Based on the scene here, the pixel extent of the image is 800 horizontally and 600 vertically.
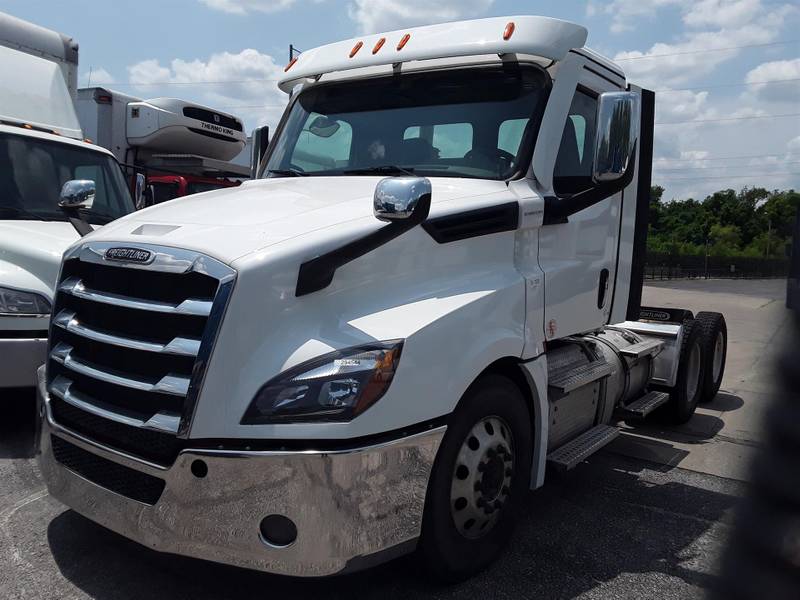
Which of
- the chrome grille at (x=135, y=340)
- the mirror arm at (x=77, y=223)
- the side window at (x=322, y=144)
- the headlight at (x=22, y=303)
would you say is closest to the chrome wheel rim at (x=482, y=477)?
the chrome grille at (x=135, y=340)

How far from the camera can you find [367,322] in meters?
3.00

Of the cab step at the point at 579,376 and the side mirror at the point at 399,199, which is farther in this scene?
the cab step at the point at 579,376

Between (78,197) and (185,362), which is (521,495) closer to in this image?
(185,362)

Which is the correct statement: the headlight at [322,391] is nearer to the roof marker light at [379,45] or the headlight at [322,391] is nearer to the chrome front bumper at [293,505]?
the chrome front bumper at [293,505]

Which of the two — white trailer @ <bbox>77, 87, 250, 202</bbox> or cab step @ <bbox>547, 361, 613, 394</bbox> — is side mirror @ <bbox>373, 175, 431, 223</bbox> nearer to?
cab step @ <bbox>547, 361, 613, 394</bbox>

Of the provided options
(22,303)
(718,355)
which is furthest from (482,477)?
(718,355)

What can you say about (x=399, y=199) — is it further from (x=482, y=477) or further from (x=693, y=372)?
(x=693, y=372)

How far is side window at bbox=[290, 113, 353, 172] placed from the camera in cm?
450

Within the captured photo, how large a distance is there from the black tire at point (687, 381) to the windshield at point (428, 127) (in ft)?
11.4

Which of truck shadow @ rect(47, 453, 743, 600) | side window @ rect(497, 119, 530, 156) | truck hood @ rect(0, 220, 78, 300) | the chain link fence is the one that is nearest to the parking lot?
truck shadow @ rect(47, 453, 743, 600)

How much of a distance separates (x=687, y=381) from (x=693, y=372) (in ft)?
1.39

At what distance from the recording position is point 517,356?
360 centimetres

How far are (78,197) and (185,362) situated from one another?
2.26 meters

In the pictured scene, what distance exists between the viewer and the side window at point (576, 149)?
4266 millimetres
